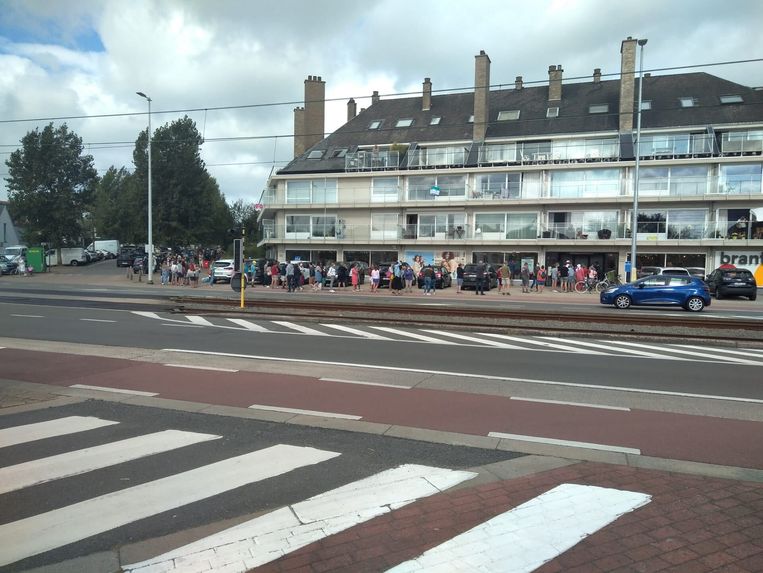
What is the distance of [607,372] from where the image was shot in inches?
390

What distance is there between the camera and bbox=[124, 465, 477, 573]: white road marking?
3.57m

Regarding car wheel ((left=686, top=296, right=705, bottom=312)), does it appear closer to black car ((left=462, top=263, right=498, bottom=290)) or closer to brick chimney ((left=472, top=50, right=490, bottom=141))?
black car ((left=462, top=263, right=498, bottom=290))

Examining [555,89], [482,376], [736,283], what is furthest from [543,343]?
[555,89]

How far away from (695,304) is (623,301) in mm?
2676

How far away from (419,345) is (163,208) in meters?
51.8

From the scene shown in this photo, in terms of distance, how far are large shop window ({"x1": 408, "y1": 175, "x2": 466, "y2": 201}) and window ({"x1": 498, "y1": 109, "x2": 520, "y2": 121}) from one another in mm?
7580

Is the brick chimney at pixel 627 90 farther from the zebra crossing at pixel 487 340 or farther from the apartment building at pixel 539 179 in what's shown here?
the zebra crossing at pixel 487 340

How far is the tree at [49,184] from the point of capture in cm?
5484

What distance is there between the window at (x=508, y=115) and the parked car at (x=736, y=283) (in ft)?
72.5

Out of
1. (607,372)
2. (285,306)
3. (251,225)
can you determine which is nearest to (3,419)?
(607,372)

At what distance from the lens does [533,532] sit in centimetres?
387

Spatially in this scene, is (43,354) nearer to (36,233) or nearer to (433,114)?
(433,114)

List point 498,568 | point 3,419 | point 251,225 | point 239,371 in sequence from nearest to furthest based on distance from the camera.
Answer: point 498,568 < point 3,419 < point 239,371 < point 251,225

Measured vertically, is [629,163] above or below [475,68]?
below
